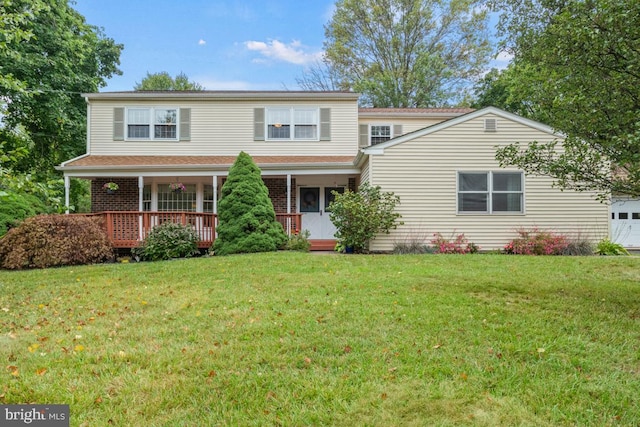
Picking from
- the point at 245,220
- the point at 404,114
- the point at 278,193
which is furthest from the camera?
the point at 404,114

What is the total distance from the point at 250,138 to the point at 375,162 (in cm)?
515

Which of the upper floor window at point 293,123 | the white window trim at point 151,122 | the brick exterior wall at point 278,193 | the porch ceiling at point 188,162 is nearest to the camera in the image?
the porch ceiling at point 188,162

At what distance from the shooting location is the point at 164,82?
1249 inches

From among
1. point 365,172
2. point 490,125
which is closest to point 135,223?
point 365,172

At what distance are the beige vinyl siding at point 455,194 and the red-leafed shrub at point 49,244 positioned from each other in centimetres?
752

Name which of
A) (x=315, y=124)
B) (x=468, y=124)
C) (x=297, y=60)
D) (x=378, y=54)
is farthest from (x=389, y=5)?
(x=468, y=124)

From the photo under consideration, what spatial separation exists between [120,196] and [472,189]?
1155cm

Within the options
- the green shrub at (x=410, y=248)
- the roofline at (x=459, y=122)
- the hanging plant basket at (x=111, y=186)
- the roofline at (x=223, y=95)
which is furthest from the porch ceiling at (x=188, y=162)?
the green shrub at (x=410, y=248)

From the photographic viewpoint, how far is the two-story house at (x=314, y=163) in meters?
11.0

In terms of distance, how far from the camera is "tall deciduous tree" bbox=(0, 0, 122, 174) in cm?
1509

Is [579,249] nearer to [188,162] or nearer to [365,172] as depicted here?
[365,172]

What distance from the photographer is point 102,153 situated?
44.8 ft

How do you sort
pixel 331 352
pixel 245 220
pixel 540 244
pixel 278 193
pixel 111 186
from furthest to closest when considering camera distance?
pixel 278 193, pixel 540 244, pixel 245 220, pixel 111 186, pixel 331 352

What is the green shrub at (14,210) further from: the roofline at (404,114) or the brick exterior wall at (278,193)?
the roofline at (404,114)
